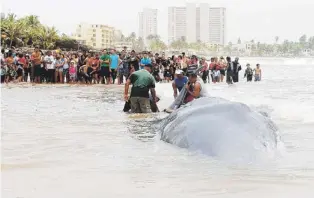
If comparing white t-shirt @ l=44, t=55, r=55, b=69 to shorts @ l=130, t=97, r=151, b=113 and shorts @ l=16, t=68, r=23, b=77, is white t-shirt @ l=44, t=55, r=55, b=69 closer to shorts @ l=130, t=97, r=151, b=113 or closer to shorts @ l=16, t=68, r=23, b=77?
shorts @ l=16, t=68, r=23, b=77

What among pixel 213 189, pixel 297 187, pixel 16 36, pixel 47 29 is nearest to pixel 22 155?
pixel 213 189

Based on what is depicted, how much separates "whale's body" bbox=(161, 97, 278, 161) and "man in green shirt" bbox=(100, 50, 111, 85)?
45.6 ft

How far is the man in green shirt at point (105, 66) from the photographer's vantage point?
20.8 meters

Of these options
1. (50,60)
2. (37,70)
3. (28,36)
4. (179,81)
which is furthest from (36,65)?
(28,36)

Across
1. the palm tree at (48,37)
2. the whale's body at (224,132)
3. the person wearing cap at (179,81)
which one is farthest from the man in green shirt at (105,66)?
the palm tree at (48,37)

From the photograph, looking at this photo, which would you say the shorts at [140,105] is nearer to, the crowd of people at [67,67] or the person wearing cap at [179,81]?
the person wearing cap at [179,81]

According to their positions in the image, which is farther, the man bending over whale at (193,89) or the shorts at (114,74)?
the shorts at (114,74)

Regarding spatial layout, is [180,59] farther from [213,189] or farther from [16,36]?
[16,36]

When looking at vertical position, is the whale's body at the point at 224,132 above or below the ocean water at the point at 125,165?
above

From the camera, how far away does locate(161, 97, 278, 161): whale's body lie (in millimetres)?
5898

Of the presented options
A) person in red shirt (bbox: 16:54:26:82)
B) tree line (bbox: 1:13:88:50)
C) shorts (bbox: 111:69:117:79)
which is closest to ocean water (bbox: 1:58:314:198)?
shorts (bbox: 111:69:117:79)

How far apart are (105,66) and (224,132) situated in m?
15.2

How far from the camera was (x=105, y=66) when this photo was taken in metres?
20.9

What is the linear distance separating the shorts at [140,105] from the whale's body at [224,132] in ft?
11.3
